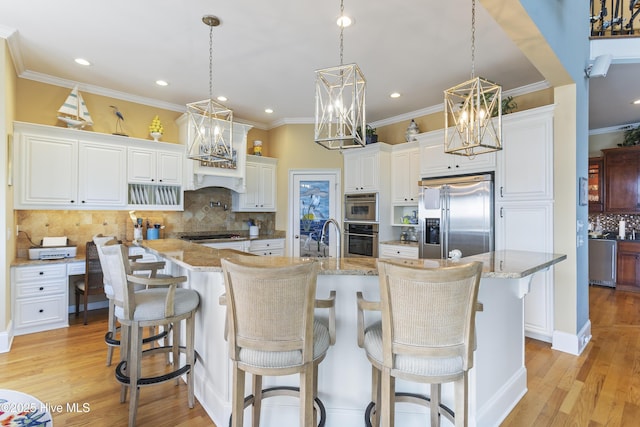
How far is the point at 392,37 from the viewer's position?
2.89 m

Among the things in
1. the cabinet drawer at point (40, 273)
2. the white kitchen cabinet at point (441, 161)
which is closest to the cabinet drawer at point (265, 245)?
the cabinet drawer at point (40, 273)

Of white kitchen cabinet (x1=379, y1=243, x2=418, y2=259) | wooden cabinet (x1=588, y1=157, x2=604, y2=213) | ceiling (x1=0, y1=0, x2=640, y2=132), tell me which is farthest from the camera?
wooden cabinet (x1=588, y1=157, x2=604, y2=213)

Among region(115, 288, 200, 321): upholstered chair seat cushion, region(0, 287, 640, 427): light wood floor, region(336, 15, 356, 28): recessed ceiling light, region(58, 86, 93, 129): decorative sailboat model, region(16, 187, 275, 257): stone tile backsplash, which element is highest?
region(336, 15, 356, 28): recessed ceiling light

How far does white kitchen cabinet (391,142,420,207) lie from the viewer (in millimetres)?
4633

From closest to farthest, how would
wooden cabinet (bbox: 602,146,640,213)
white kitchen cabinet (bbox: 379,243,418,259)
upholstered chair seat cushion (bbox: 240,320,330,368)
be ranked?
upholstered chair seat cushion (bbox: 240,320,330,368), white kitchen cabinet (bbox: 379,243,418,259), wooden cabinet (bbox: 602,146,640,213)

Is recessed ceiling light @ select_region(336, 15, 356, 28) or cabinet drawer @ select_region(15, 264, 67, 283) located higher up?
recessed ceiling light @ select_region(336, 15, 356, 28)

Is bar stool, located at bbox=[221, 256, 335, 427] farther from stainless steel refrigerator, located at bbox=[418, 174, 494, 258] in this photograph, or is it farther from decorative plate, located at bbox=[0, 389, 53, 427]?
stainless steel refrigerator, located at bbox=[418, 174, 494, 258]

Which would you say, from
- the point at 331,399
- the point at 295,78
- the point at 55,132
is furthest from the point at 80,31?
the point at 331,399

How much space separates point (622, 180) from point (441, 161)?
393 centimetres

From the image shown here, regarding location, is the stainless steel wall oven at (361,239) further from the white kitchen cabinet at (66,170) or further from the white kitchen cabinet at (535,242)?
the white kitchen cabinet at (66,170)

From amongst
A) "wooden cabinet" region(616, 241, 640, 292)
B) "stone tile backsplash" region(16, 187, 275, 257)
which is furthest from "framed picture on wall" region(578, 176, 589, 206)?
"stone tile backsplash" region(16, 187, 275, 257)

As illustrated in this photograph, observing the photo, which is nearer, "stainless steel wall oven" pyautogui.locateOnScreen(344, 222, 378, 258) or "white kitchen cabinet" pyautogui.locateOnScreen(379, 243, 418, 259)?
"white kitchen cabinet" pyautogui.locateOnScreen(379, 243, 418, 259)

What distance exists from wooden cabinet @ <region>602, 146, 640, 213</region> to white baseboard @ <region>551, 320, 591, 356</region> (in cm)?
374

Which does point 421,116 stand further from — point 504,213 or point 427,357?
point 427,357
